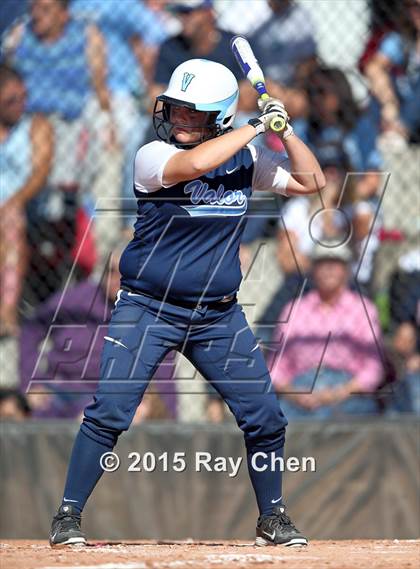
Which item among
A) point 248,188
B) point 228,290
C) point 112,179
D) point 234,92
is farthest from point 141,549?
point 112,179

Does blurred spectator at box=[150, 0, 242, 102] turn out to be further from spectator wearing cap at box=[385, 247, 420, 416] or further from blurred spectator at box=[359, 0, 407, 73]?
spectator wearing cap at box=[385, 247, 420, 416]

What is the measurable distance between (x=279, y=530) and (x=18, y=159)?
3.66 meters

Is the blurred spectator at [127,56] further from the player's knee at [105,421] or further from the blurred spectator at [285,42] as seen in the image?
the player's knee at [105,421]

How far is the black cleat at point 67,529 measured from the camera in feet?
16.7

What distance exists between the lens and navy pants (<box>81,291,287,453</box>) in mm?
5047

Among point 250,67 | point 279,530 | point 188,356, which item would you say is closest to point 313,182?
point 250,67

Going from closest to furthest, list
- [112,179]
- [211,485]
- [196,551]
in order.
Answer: [196,551] < [211,485] < [112,179]

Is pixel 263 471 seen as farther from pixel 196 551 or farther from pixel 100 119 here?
pixel 100 119

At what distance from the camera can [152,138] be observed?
25.5ft

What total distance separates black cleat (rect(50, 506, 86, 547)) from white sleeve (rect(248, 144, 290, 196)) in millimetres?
1690

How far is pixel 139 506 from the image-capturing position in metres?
7.12

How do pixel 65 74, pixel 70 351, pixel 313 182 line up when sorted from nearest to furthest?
pixel 313 182
pixel 70 351
pixel 65 74

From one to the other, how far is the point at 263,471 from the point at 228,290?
0.84 m

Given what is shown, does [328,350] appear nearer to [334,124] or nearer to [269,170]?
[334,124]
